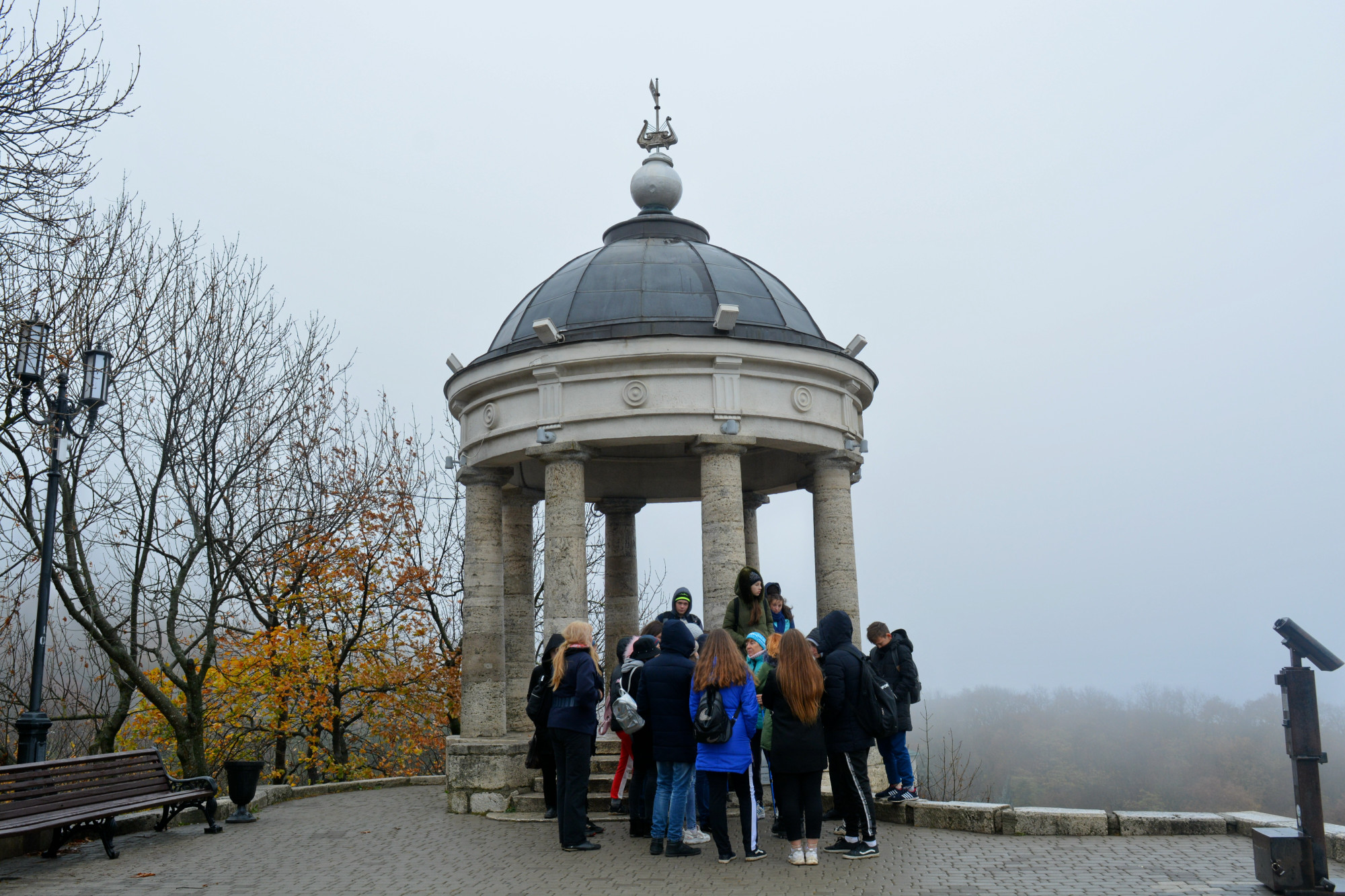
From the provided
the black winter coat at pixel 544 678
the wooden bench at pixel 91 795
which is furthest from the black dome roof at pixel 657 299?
the wooden bench at pixel 91 795

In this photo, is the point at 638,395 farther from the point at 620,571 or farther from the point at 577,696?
the point at 620,571

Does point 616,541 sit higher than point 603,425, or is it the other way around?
point 603,425

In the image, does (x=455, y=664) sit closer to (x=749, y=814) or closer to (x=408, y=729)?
(x=408, y=729)

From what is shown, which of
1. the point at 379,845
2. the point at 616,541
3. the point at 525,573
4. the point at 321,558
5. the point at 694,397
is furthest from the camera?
the point at 321,558

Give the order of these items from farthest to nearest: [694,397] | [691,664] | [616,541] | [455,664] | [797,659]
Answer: [455,664] < [616,541] < [694,397] < [691,664] < [797,659]

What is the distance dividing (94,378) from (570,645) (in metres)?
5.91

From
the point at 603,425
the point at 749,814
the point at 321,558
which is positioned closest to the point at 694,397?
the point at 603,425

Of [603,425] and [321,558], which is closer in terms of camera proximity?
[603,425]

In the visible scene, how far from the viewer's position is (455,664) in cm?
2273

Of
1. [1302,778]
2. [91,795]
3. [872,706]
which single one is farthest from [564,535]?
[1302,778]

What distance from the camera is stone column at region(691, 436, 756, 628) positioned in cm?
1184

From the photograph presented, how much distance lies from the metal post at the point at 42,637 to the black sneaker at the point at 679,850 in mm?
6197

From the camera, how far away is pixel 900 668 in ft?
32.2

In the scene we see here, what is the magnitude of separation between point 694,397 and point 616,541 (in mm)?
5727
